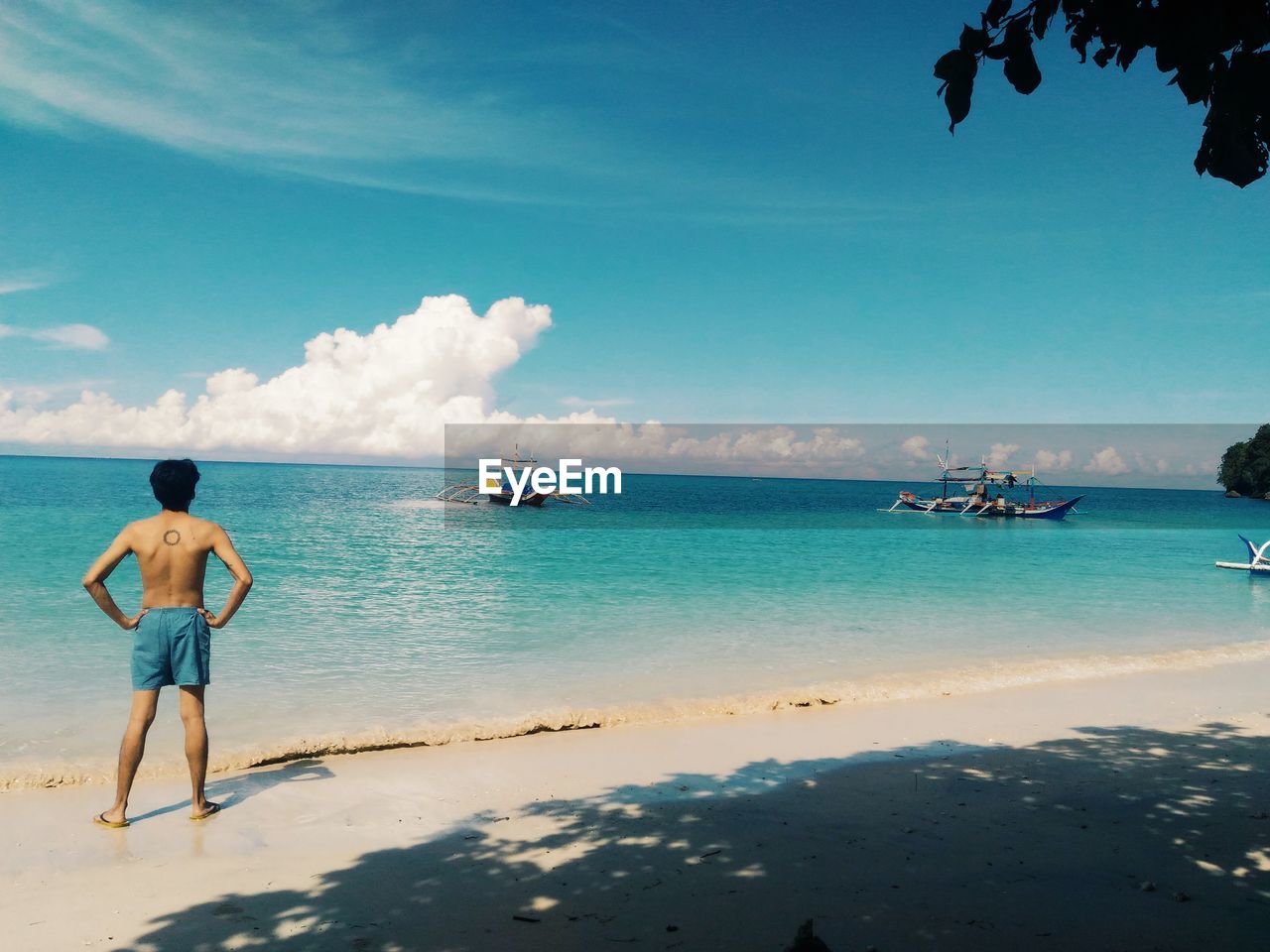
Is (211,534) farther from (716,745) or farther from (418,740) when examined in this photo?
(716,745)

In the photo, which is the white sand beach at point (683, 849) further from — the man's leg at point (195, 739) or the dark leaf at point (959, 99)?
the dark leaf at point (959, 99)

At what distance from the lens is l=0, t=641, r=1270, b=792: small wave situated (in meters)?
7.54

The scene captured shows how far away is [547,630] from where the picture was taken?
1623 cm

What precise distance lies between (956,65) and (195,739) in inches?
249

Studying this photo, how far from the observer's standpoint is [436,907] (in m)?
4.50

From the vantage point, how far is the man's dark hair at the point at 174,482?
18.3 ft

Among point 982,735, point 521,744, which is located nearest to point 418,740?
point 521,744

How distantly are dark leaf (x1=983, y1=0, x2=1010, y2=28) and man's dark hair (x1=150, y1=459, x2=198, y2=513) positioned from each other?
530 cm

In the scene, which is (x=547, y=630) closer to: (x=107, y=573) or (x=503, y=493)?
(x=107, y=573)

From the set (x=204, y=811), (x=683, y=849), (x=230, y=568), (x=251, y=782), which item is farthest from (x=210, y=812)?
(x=683, y=849)

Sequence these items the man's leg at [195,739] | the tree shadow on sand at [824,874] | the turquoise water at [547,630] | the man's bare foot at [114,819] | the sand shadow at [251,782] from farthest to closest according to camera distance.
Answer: the turquoise water at [547,630]
the sand shadow at [251,782]
the man's bare foot at [114,819]
the man's leg at [195,739]
the tree shadow on sand at [824,874]

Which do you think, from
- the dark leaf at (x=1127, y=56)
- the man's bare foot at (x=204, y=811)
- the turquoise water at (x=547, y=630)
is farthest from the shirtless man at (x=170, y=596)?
the dark leaf at (x=1127, y=56)

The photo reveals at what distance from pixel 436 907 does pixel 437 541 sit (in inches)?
1565

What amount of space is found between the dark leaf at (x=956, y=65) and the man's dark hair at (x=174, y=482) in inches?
201
